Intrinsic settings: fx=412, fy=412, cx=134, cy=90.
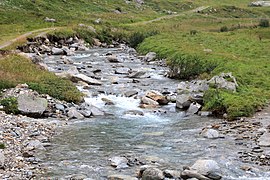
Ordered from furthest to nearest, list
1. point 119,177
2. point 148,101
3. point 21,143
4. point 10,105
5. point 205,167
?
1. point 148,101
2. point 10,105
3. point 21,143
4. point 205,167
5. point 119,177

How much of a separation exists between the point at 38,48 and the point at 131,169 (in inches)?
1537

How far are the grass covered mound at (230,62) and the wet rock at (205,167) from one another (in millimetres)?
8116

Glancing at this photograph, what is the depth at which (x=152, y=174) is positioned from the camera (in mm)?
14461

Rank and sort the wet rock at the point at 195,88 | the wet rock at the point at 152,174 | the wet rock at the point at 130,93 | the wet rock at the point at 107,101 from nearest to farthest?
the wet rock at the point at 152,174 < the wet rock at the point at 107,101 < the wet rock at the point at 195,88 < the wet rock at the point at 130,93

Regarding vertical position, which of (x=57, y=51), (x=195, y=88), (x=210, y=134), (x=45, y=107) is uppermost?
(x=195, y=88)

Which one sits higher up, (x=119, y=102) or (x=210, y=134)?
(x=210, y=134)

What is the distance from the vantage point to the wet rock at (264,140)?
18020 mm

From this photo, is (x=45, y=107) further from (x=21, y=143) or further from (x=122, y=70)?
(x=122, y=70)

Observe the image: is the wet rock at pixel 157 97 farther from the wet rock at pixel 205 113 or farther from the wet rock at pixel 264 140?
the wet rock at pixel 264 140

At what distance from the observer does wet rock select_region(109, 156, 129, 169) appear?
15.8 metres

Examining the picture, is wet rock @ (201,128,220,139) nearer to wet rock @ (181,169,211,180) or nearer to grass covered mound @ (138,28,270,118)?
grass covered mound @ (138,28,270,118)

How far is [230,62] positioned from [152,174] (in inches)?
860

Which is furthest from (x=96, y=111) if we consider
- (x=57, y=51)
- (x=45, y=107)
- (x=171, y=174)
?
(x=57, y=51)

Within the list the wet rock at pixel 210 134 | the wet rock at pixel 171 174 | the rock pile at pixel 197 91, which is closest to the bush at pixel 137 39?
the rock pile at pixel 197 91
